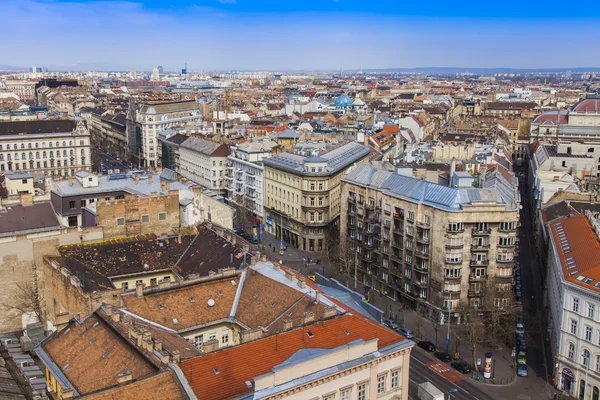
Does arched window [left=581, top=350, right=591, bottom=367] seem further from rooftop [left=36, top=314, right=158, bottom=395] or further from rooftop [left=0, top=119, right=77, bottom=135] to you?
rooftop [left=0, top=119, right=77, bottom=135]

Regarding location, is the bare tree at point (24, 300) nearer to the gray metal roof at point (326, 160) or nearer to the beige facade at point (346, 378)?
the beige facade at point (346, 378)

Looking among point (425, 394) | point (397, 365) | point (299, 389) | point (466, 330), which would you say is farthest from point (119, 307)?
point (466, 330)

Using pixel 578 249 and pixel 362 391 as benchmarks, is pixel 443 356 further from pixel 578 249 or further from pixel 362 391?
pixel 362 391

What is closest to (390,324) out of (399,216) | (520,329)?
(399,216)

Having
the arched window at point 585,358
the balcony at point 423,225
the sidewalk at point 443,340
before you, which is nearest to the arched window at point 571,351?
the arched window at point 585,358

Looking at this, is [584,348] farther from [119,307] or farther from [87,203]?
[87,203]

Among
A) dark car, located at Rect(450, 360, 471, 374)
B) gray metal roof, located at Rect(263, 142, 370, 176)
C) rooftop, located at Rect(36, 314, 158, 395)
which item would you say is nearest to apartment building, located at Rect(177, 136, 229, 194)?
gray metal roof, located at Rect(263, 142, 370, 176)
